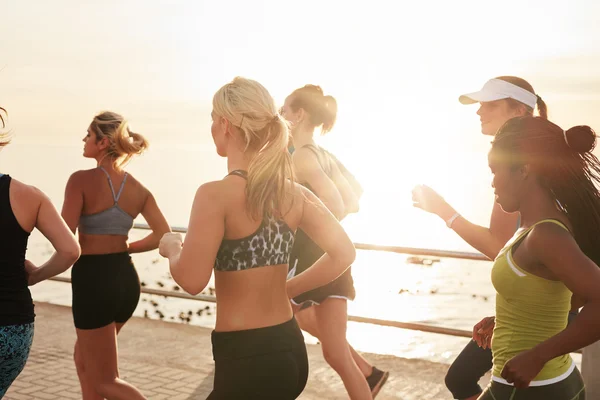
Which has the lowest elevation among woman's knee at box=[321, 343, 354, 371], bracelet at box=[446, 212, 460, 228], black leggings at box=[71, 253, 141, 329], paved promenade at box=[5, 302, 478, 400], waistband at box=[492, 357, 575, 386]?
paved promenade at box=[5, 302, 478, 400]

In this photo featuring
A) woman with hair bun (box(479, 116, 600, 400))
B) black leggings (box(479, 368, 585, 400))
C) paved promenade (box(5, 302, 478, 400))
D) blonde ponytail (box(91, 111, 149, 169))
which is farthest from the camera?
paved promenade (box(5, 302, 478, 400))

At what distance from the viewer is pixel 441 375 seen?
6.88 meters

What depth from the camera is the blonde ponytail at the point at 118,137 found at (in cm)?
503

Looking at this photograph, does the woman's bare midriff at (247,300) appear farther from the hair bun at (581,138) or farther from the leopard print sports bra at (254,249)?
the hair bun at (581,138)

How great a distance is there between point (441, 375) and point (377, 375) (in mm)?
1448

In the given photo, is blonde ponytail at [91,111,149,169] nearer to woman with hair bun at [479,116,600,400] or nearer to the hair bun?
woman with hair bun at [479,116,600,400]

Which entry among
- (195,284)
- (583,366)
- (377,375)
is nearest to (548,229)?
(195,284)

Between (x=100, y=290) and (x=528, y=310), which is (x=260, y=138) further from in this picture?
(x=100, y=290)

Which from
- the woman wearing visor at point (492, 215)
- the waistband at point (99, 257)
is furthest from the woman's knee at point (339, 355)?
the waistband at point (99, 257)

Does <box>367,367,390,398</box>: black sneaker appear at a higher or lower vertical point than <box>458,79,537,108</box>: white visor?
lower

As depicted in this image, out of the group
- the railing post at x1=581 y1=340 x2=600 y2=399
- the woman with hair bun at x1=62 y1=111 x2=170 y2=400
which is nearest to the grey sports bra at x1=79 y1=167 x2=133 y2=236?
the woman with hair bun at x1=62 y1=111 x2=170 y2=400

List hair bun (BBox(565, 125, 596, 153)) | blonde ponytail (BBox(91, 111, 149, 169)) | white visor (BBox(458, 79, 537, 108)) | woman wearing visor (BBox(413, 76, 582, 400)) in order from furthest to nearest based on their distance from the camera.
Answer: blonde ponytail (BBox(91, 111, 149, 169)) < white visor (BBox(458, 79, 537, 108)) < woman wearing visor (BBox(413, 76, 582, 400)) < hair bun (BBox(565, 125, 596, 153))

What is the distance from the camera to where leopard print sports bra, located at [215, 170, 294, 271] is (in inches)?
114

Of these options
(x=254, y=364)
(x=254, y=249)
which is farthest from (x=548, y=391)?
(x=254, y=249)
